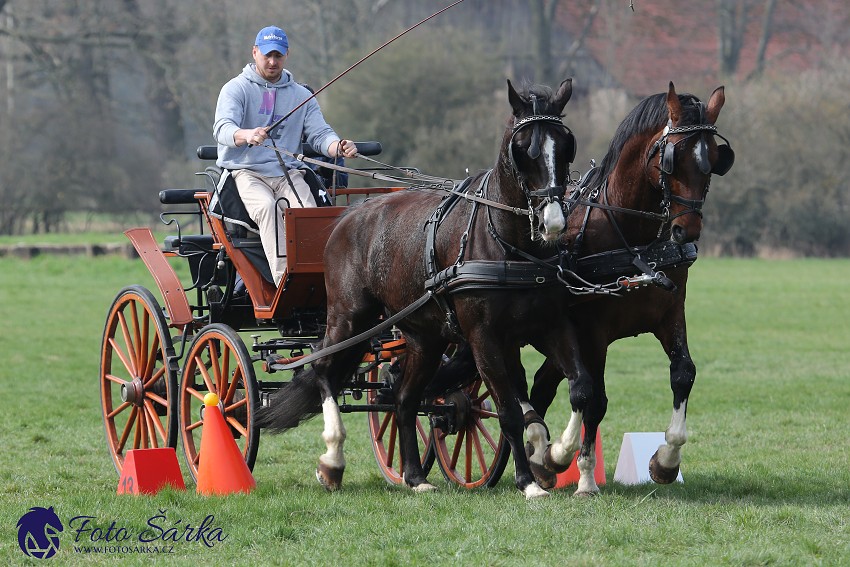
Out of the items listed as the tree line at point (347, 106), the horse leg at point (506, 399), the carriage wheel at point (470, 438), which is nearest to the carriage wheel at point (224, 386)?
the carriage wheel at point (470, 438)

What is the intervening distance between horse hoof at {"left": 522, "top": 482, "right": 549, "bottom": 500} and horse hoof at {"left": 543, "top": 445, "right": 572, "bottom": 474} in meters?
0.19

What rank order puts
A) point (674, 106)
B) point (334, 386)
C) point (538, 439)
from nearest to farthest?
point (674, 106), point (538, 439), point (334, 386)

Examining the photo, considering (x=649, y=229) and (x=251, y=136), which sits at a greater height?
(x=251, y=136)

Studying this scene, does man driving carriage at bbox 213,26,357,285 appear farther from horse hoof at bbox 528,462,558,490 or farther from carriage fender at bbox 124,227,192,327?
horse hoof at bbox 528,462,558,490

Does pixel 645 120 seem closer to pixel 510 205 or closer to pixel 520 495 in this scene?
pixel 510 205

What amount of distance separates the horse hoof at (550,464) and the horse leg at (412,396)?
834 millimetres

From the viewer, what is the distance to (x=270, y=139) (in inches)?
309

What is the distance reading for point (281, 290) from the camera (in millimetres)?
7355

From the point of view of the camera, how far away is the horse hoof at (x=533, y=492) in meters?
6.27

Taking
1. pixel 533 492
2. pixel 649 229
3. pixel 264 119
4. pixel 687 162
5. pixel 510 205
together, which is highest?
pixel 264 119

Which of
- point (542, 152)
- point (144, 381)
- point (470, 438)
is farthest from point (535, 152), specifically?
point (144, 381)

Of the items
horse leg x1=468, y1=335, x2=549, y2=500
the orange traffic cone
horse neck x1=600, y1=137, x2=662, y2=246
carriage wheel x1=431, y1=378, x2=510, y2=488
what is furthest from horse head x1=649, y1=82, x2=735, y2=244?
the orange traffic cone

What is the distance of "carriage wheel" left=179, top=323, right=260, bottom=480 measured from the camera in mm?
6934

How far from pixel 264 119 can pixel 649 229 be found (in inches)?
98.3
